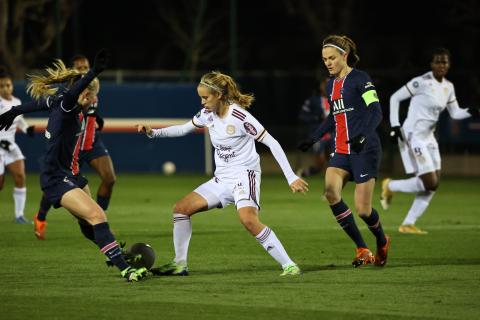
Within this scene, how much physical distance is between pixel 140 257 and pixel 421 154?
17.0 ft

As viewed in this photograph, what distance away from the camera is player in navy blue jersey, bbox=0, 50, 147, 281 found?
991 cm

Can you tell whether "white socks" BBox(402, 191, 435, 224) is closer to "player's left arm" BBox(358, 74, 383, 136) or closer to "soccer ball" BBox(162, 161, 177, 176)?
"player's left arm" BBox(358, 74, 383, 136)

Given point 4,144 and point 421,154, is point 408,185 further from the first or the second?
point 4,144

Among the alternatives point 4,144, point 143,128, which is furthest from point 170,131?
point 4,144

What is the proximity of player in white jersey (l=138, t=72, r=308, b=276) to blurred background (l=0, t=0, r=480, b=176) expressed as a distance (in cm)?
1216

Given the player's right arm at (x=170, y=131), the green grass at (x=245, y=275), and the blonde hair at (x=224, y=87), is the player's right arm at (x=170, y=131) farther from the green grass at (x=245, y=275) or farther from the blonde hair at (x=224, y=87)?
the green grass at (x=245, y=275)

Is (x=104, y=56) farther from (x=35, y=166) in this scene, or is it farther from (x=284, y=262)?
(x=35, y=166)

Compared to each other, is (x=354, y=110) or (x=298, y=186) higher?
(x=354, y=110)

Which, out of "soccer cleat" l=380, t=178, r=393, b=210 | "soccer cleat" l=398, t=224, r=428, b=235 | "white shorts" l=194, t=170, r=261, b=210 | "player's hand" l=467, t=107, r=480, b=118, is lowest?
"soccer cleat" l=398, t=224, r=428, b=235

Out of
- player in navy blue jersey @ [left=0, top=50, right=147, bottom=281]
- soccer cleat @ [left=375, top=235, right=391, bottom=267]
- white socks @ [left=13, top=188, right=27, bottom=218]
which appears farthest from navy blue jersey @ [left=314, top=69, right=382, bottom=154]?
white socks @ [left=13, top=188, right=27, bottom=218]

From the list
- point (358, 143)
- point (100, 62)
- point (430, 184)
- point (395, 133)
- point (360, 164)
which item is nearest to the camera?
point (100, 62)

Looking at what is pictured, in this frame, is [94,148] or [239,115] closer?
[239,115]

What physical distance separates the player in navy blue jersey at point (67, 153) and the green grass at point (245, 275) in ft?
1.22

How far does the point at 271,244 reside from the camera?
10141mm
